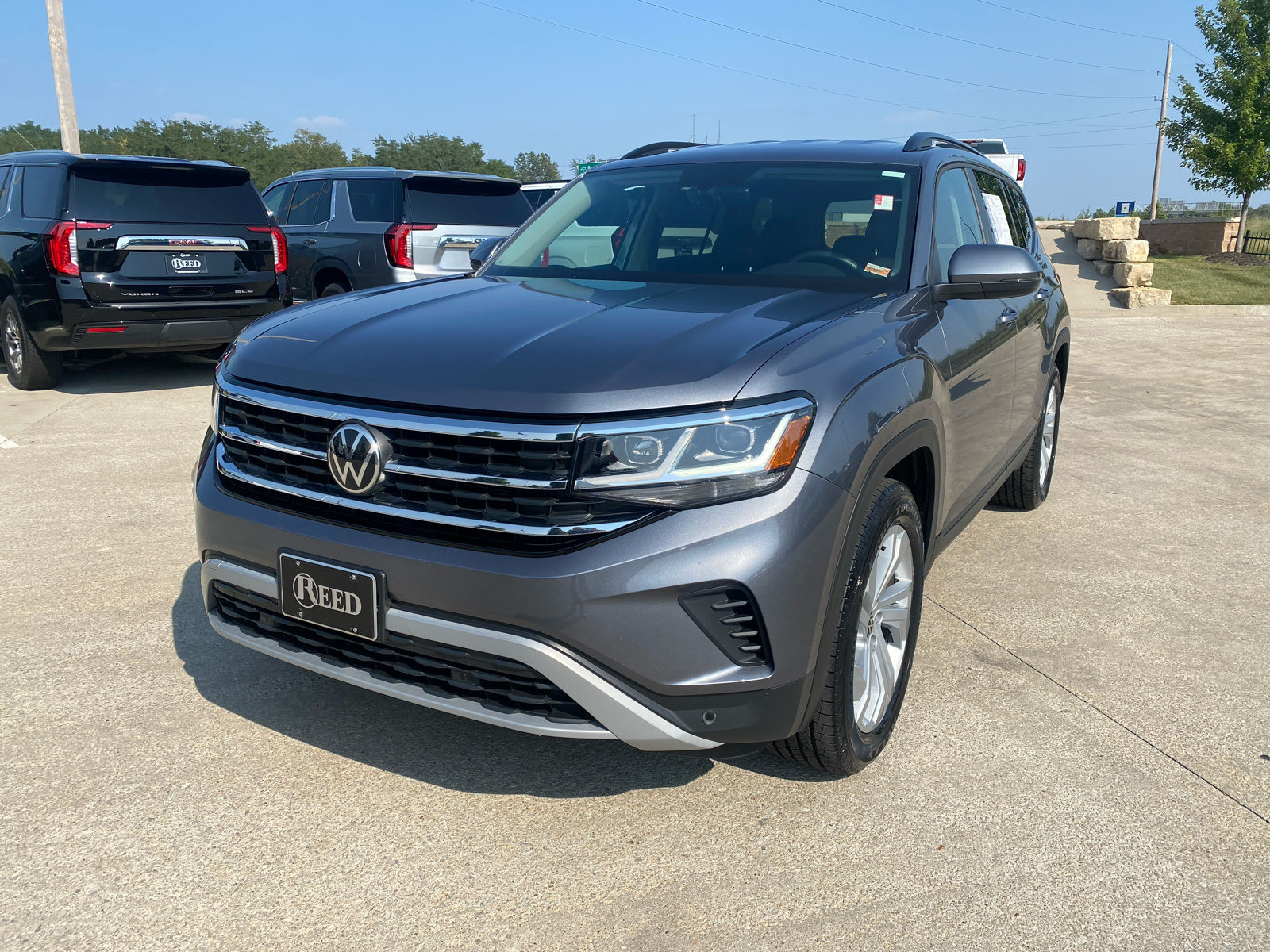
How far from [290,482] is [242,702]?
97 centimetres

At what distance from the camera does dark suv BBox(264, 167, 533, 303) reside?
31.9 ft

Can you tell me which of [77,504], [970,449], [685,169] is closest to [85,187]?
[77,504]

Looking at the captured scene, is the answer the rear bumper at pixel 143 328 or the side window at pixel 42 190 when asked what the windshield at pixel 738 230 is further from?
the side window at pixel 42 190

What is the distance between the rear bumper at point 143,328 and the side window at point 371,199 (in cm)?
182

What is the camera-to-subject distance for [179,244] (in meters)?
8.26

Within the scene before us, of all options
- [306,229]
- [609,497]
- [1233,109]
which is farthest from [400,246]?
[1233,109]

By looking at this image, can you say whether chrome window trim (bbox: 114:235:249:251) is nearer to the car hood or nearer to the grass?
the car hood

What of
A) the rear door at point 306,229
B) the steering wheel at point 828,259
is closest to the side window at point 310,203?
the rear door at point 306,229

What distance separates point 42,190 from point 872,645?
812cm

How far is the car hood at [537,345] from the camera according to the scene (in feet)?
7.50

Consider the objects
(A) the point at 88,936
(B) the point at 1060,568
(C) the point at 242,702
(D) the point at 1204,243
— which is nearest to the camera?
(A) the point at 88,936

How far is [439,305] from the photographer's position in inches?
119

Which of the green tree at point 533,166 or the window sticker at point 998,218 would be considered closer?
the window sticker at point 998,218

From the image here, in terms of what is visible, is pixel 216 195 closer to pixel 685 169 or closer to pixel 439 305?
pixel 685 169
